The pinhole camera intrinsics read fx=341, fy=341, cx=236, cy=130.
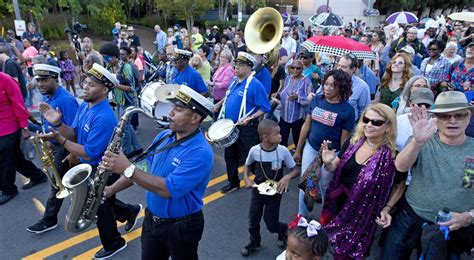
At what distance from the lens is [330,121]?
3.81 m

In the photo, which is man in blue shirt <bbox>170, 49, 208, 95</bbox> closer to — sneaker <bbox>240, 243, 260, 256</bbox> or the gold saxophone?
the gold saxophone

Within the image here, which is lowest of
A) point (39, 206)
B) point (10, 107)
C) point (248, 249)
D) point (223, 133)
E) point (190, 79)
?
point (39, 206)

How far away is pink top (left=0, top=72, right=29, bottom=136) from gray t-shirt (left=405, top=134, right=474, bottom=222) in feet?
15.7

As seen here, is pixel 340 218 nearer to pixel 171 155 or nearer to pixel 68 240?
pixel 171 155

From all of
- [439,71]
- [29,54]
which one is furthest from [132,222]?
[29,54]

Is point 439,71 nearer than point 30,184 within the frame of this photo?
No

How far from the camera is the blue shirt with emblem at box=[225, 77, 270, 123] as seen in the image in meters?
4.70

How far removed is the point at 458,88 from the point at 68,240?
608 cm

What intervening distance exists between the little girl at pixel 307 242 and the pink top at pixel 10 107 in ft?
13.7

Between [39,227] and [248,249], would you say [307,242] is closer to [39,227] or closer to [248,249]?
[248,249]

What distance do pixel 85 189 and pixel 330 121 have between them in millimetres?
2570

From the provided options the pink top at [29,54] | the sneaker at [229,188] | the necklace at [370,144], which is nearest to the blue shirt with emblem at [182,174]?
the necklace at [370,144]

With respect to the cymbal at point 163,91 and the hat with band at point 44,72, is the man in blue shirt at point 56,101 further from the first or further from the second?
the cymbal at point 163,91

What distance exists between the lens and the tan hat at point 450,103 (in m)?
2.46
